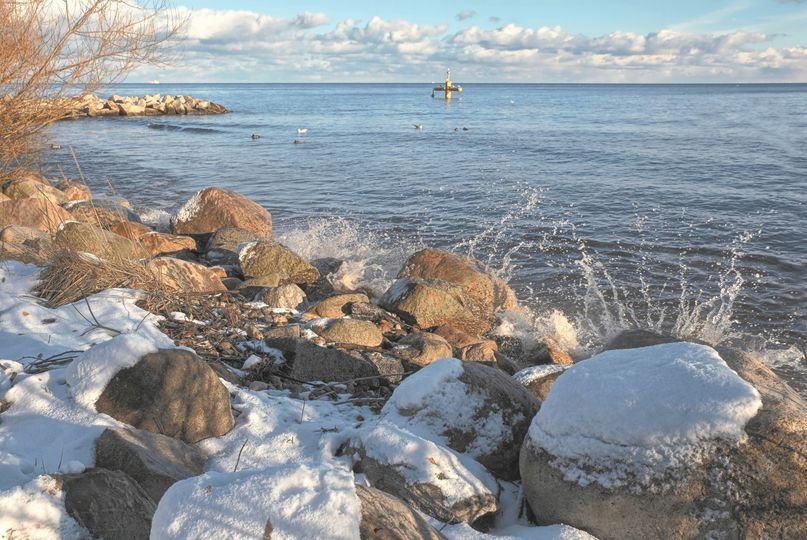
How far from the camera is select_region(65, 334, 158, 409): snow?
353 cm

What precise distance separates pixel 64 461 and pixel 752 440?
323 centimetres

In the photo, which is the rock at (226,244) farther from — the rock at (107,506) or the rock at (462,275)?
the rock at (107,506)

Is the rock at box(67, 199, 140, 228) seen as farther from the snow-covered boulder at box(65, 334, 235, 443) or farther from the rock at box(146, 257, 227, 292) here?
the snow-covered boulder at box(65, 334, 235, 443)

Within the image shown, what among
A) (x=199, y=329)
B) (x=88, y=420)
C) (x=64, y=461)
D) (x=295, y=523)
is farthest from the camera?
(x=199, y=329)

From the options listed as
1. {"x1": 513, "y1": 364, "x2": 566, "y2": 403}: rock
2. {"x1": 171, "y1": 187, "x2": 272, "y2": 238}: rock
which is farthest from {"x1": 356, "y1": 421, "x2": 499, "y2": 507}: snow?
{"x1": 171, "y1": 187, "x2": 272, "y2": 238}: rock

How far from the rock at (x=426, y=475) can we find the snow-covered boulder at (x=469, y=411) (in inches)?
9.0

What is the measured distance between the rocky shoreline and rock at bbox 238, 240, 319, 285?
8.07ft

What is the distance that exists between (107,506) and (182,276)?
4361 mm

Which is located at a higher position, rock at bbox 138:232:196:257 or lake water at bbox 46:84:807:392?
A: rock at bbox 138:232:196:257

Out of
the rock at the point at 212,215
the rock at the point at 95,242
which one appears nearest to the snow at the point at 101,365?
the rock at the point at 95,242

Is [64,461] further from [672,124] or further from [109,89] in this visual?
[672,124]

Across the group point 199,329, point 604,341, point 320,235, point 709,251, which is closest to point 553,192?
point 709,251

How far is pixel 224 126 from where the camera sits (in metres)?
42.5

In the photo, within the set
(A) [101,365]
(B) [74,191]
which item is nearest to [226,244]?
(B) [74,191]
